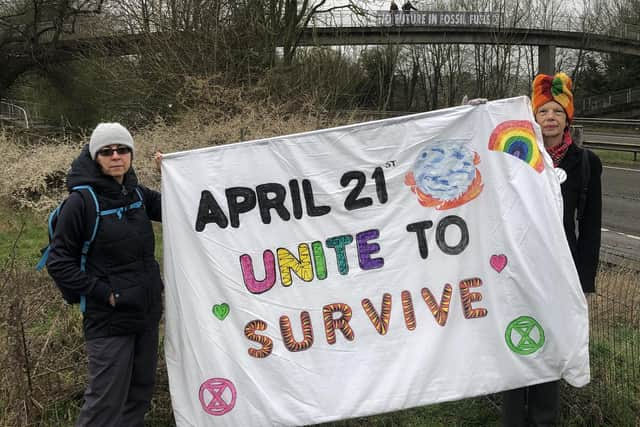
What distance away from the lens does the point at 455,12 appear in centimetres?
2972

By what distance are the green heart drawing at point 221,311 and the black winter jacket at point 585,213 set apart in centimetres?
201

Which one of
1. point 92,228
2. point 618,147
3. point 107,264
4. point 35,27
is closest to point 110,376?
point 107,264

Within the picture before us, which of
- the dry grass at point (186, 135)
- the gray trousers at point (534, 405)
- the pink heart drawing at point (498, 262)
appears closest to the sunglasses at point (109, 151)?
the pink heart drawing at point (498, 262)

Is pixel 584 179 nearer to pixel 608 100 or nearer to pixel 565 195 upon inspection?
pixel 565 195

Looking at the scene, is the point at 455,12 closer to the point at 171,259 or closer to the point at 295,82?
the point at 295,82

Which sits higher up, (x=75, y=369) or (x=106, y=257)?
(x=106, y=257)

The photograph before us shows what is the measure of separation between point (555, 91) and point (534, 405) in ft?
5.98

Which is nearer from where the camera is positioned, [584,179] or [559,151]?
[584,179]

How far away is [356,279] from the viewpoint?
3.13 metres

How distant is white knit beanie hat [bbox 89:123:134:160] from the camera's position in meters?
2.72

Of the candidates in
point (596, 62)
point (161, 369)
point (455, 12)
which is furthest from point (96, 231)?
point (596, 62)

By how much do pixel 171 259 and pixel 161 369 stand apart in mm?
1019

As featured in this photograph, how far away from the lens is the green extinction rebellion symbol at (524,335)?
10.3 ft

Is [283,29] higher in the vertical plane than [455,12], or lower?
lower
